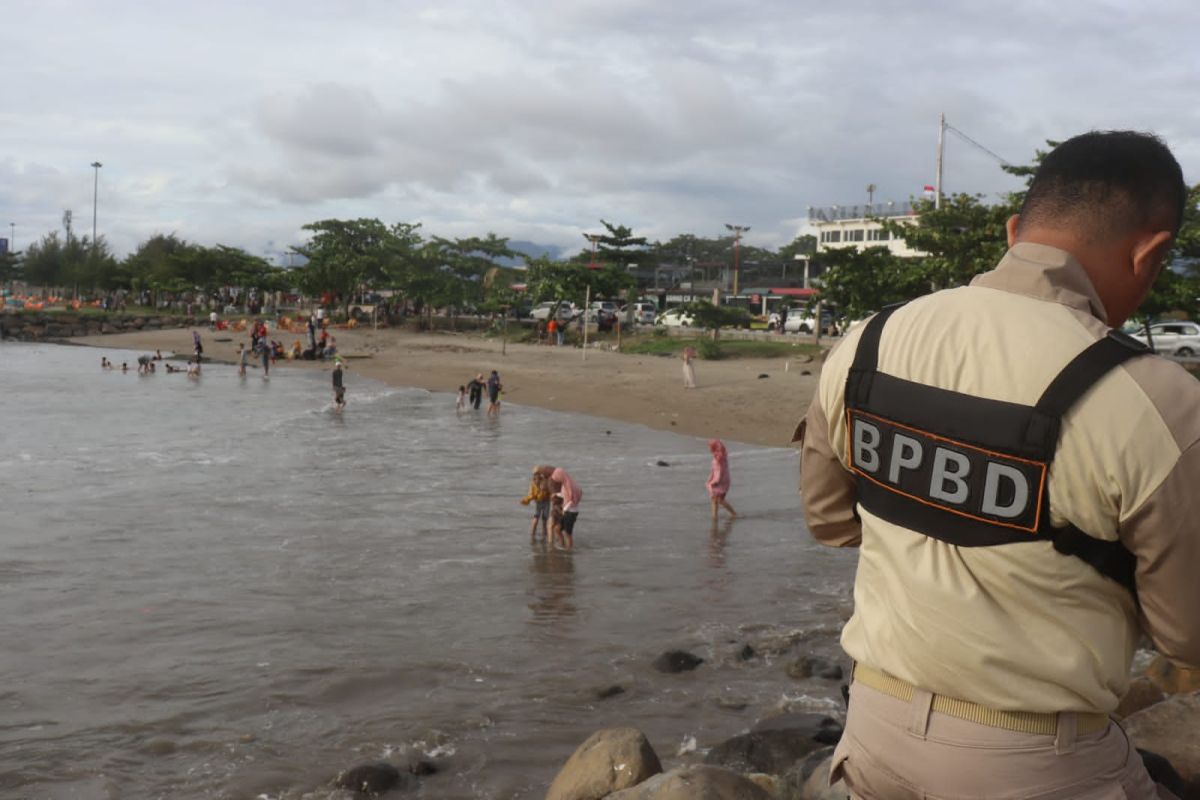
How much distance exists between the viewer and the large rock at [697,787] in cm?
496

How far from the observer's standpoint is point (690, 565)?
12.8 metres

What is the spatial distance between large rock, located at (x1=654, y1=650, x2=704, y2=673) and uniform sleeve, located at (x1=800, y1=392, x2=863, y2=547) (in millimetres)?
6952

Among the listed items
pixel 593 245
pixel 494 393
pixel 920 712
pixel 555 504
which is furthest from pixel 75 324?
pixel 920 712

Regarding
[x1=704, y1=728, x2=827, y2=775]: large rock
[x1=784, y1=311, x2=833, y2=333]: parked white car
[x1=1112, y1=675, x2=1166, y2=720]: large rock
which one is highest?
[x1=784, y1=311, x2=833, y2=333]: parked white car

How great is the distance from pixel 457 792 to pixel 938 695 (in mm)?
5482

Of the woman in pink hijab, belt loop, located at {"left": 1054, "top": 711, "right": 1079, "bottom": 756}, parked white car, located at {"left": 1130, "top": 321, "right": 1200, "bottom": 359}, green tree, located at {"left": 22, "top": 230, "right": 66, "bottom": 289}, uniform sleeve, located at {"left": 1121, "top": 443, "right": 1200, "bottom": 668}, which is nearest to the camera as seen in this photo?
uniform sleeve, located at {"left": 1121, "top": 443, "right": 1200, "bottom": 668}

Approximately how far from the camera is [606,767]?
229 inches

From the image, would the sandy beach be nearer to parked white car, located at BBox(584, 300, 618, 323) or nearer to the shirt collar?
parked white car, located at BBox(584, 300, 618, 323)

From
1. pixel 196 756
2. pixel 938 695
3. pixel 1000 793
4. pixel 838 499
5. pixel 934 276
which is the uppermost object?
pixel 934 276

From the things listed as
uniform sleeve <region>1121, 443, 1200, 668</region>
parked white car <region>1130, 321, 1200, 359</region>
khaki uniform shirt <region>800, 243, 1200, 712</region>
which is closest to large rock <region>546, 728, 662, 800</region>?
khaki uniform shirt <region>800, 243, 1200, 712</region>

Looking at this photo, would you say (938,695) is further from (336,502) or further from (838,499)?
(336,502)

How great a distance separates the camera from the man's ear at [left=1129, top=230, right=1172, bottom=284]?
6.08ft

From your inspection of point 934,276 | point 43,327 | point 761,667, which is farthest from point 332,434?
point 43,327

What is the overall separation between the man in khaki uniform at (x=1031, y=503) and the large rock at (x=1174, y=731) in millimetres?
3750
